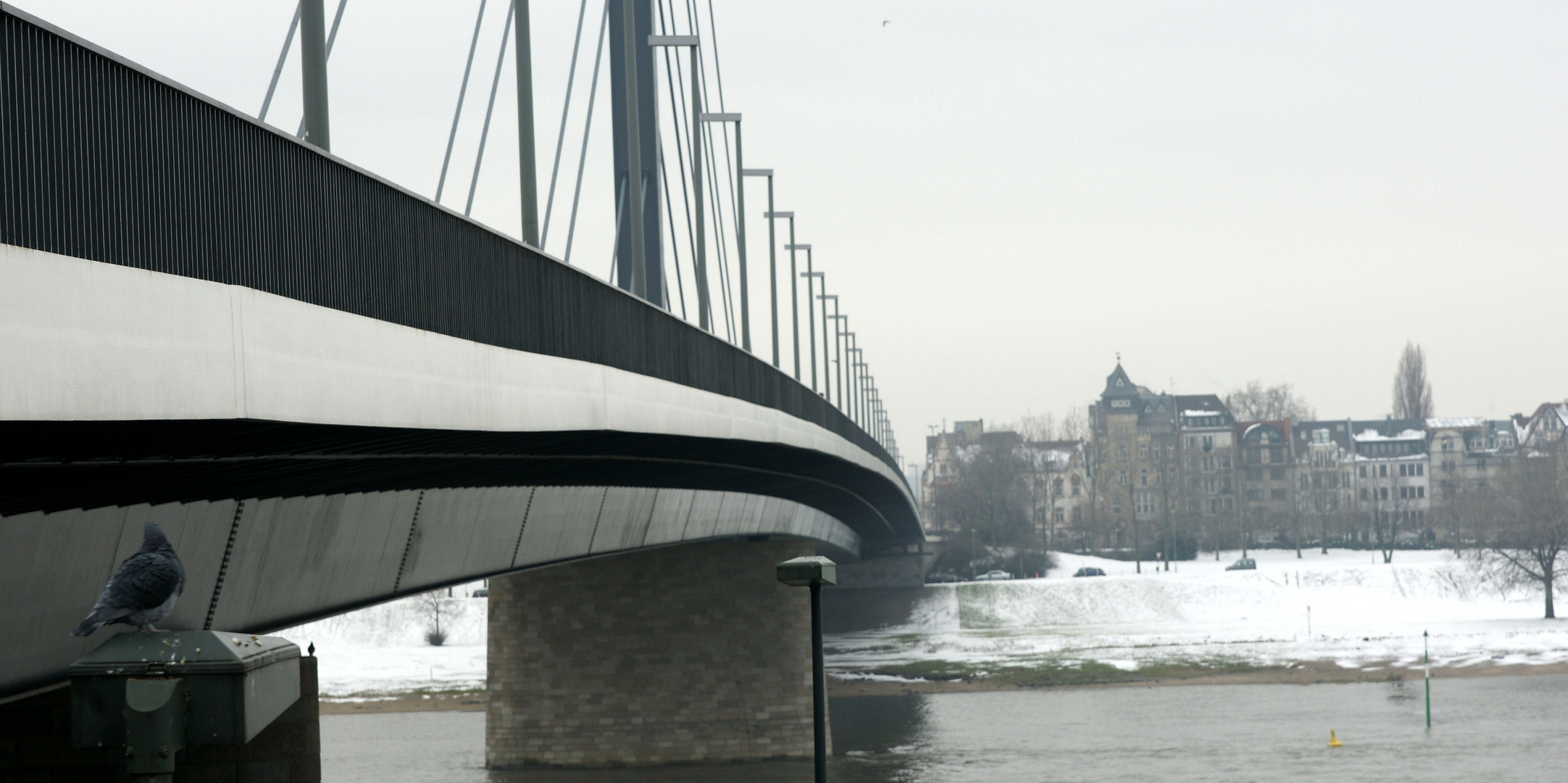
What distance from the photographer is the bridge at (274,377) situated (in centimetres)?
579

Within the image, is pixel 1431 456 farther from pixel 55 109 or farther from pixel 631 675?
pixel 55 109

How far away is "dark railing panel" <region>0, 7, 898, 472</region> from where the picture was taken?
5789 mm

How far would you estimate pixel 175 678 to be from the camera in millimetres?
4145

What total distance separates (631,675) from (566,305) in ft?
74.8

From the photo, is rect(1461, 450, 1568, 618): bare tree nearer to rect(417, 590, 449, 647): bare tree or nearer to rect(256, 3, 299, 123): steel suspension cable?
rect(417, 590, 449, 647): bare tree

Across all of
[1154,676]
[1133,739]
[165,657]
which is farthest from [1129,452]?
[165,657]

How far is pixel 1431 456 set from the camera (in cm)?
15225

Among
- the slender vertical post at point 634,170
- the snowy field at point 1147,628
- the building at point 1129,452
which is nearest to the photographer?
the slender vertical post at point 634,170

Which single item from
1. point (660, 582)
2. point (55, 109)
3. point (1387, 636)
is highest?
point (55, 109)

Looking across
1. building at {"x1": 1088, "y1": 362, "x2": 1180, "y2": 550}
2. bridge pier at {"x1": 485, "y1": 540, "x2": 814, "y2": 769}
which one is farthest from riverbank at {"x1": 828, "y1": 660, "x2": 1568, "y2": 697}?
building at {"x1": 1088, "y1": 362, "x2": 1180, "y2": 550}

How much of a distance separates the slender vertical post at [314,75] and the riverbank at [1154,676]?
153 feet

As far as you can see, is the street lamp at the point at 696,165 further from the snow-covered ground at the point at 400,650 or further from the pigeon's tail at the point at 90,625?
the snow-covered ground at the point at 400,650

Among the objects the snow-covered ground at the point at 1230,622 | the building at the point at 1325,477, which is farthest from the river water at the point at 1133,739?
the building at the point at 1325,477

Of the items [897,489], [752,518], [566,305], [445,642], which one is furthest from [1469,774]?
[445,642]
